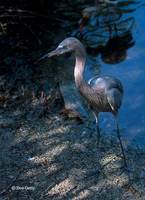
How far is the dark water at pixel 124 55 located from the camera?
6518 millimetres

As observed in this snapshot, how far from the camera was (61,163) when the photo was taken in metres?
5.90

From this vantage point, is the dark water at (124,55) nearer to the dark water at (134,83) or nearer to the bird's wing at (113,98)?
the dark water at (134,83)

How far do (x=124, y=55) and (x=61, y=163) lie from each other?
250 cm

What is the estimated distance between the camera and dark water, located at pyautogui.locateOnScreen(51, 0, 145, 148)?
6.52m

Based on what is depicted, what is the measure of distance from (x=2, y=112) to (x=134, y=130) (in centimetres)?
161

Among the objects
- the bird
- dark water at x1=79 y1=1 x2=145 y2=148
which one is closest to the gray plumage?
the bird

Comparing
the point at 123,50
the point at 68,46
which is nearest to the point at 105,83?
the point at 68,46

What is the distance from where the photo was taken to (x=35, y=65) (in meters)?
7.77

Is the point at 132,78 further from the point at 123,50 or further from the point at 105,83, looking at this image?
the point at 105,83

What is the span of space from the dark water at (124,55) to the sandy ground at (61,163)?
351 mm

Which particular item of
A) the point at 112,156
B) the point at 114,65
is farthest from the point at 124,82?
the point at 112,156


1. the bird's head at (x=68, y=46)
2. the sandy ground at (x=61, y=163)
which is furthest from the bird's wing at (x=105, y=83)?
the sandy ground at (x=61, y=163)

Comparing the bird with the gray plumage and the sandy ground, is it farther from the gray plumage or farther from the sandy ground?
the sandy ground

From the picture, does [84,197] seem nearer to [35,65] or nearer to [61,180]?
[61,180]
